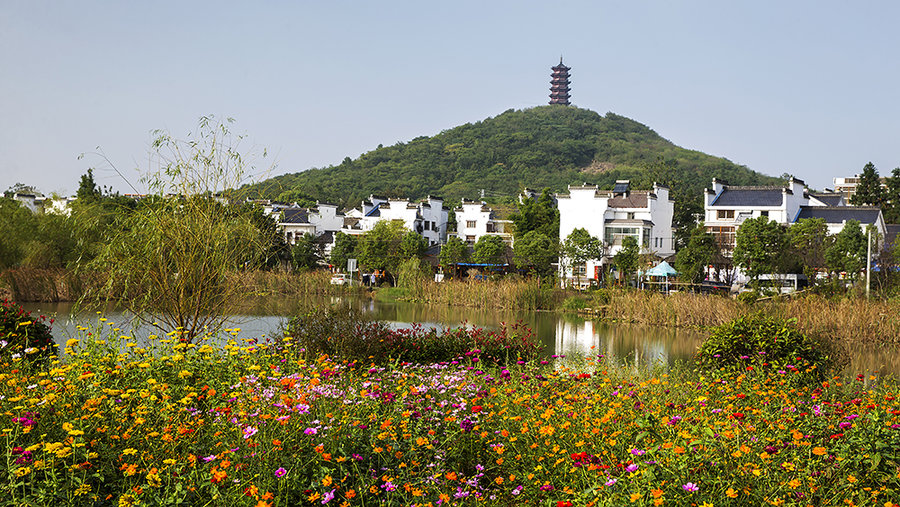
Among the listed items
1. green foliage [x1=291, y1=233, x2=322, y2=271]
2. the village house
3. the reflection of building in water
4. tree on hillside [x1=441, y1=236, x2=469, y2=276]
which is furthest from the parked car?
the village house

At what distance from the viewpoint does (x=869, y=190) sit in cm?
4766

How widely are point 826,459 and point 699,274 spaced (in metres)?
29.0

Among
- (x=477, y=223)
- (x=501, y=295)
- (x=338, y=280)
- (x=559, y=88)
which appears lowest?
(x=501, y=295)

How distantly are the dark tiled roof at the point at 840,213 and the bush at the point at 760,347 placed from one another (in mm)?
33886

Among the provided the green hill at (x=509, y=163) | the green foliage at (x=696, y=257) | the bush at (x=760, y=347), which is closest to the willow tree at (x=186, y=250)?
the bush at (x=760, y=347)

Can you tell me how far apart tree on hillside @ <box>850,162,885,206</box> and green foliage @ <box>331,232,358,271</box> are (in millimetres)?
31720

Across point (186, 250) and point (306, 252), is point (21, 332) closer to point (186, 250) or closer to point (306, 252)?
point (186, 250)

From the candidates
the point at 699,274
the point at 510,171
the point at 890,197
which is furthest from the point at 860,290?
the point at 510,171

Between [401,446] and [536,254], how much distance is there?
106 feet

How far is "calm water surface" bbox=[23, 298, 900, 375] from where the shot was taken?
39.1 ft

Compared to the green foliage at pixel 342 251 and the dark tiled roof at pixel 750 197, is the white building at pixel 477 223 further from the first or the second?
the dark tiled roof at pixel 750 197

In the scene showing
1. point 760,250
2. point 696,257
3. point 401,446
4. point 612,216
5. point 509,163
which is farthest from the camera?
point 509,163

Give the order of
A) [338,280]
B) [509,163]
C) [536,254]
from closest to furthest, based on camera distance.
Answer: [338,280] < [536,254] < [509,163]

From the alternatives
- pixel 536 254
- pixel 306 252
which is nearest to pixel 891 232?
pixel 536 254
